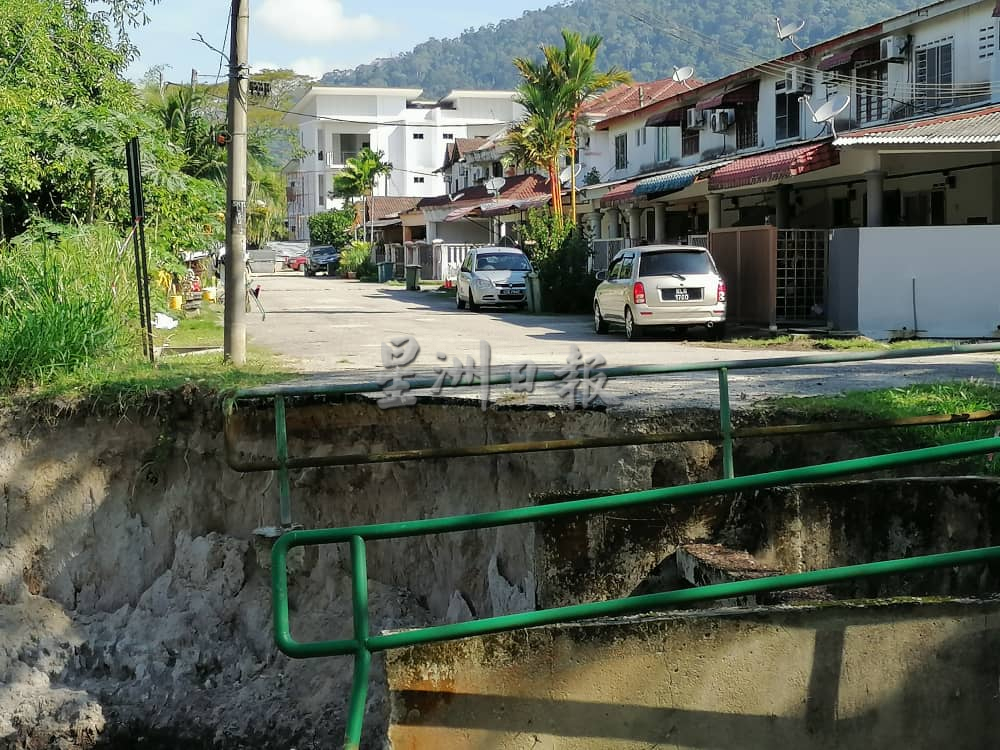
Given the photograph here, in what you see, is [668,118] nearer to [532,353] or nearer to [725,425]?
[532,353]

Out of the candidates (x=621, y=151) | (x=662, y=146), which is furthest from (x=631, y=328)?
(x=621, y=151)

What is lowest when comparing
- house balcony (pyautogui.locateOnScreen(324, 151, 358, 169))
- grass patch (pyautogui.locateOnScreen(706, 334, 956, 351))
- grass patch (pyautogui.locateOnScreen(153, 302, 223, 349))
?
grass patch (pyautogui.locateOnScreen(706, 334, 956, 351))

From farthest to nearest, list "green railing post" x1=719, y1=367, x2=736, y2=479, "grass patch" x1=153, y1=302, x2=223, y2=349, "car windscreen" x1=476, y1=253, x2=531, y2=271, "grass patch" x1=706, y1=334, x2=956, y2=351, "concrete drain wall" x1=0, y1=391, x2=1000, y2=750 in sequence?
"car windscreen" x1=476, y1=253, x2=531, y2=271 → "grass patch" x1=706, y1=334, x2=956, y2=351 → "grass patch" x1=153, y1=302, x2=223, y2=349 → "concrete drain wall" x1=0, y1=391, x2=1000, y2=750 → "green railing post" x1=719, y1=367, x2=736, y2=479

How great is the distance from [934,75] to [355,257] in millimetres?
39386

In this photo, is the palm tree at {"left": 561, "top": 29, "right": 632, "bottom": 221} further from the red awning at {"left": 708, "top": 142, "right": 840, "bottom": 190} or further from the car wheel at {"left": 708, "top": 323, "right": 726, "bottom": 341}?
the car wheel at {"left": 708, "top": 323, "right": 726, "bottom": 341}

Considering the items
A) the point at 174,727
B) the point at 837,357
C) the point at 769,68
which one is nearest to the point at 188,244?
the point at 174,727

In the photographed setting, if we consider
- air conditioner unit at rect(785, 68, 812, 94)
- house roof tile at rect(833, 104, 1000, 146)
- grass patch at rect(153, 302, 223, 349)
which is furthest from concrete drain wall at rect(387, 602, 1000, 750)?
air conditioner unit at rect(785, 68, 812, 94)

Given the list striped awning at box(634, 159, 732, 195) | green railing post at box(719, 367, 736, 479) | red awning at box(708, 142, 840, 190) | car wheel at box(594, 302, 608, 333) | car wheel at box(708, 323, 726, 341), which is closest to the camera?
green railing post at box(719, 367, 736, 479)

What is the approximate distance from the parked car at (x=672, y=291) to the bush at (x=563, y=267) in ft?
23.0

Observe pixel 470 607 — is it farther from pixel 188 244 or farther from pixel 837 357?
pixel 188 244

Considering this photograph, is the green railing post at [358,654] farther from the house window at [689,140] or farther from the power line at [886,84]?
the house window at [689,140]

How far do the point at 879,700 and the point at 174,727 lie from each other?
6.54 metres

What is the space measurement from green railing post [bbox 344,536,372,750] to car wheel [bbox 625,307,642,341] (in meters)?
15.6

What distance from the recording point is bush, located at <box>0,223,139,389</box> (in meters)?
10.5
